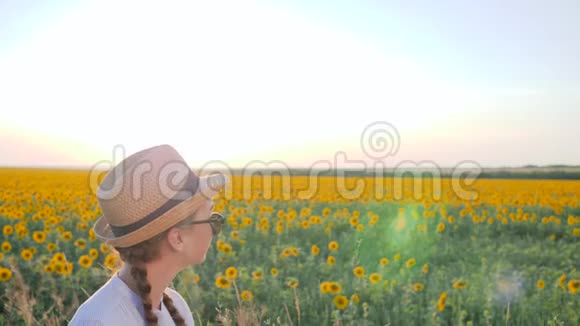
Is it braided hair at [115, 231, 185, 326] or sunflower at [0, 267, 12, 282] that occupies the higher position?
braided hair at [115, 231, 185, 326]

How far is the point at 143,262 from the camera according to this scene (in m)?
2.01

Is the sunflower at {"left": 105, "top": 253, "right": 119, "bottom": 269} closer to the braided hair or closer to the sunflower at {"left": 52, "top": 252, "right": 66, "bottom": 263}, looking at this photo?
the braided hair

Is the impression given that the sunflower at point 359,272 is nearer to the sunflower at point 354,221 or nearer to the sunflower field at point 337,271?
the sunflower field at point 337,271

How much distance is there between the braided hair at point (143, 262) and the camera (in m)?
1.91

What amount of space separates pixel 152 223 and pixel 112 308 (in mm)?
325

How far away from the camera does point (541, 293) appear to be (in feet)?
19.1

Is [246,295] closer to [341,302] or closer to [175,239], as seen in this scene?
[341,302]

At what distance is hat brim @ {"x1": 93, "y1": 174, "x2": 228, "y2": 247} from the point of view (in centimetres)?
A: 199

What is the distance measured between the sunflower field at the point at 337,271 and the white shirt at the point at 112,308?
1.64ft

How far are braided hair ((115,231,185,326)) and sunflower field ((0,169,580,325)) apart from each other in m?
0.42

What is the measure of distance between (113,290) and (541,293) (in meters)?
5.19

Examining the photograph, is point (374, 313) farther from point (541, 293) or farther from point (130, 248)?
point (130, 248)

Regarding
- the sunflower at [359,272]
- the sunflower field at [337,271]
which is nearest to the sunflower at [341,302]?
the sunflower field at [337,271]

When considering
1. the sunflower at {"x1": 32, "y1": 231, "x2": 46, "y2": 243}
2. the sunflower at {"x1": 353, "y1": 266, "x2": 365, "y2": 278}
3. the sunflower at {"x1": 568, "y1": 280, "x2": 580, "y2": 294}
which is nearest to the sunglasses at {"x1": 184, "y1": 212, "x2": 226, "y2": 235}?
the sunflower at {"x1": 353, "y1": 266, "x2": 365, "y2": 278}
